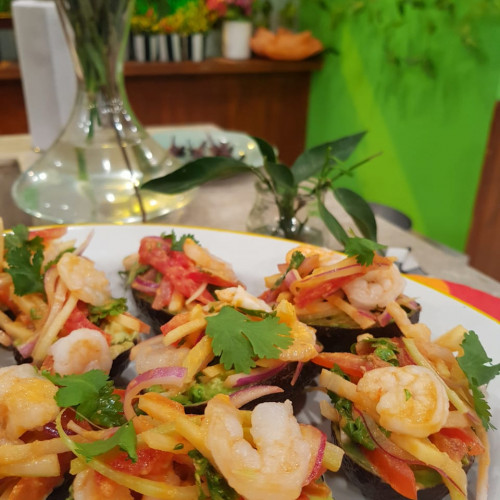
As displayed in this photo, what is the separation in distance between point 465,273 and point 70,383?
1075 millimetres

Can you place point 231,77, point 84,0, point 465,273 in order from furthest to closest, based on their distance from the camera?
point 231,77, point 465,273, point 84,0

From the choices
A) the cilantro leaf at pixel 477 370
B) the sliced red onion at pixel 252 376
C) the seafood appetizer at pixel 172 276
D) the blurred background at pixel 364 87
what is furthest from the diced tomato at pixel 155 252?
the blurred background at pixel 364 87

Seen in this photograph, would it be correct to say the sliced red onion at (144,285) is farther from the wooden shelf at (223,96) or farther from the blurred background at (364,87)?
the wooden shelf at (223,96)

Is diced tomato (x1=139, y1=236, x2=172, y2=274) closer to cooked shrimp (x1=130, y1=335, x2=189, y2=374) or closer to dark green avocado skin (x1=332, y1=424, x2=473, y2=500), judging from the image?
cooked shrimp (x1=130, y1=335, x2=189, y2=374)

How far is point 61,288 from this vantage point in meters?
0.89

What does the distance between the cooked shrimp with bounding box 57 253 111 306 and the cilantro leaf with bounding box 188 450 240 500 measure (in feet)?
1.42

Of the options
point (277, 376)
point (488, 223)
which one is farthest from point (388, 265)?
point (488, 223)

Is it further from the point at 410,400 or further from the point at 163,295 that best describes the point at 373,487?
the point at 163,295

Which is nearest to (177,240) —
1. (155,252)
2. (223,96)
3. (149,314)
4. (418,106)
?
(155,252)

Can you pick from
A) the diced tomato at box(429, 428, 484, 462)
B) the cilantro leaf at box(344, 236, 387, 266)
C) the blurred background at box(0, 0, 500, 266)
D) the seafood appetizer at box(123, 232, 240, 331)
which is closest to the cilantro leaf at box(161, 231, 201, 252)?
the seafood appetizer at box(123, 232, 240, 331)

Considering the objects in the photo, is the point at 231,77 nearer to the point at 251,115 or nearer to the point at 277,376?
the point at 251,115

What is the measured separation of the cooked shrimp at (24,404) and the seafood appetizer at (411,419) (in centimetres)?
37

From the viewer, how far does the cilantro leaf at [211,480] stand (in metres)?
0.54

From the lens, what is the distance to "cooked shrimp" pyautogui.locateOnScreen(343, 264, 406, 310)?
89 centimetres
